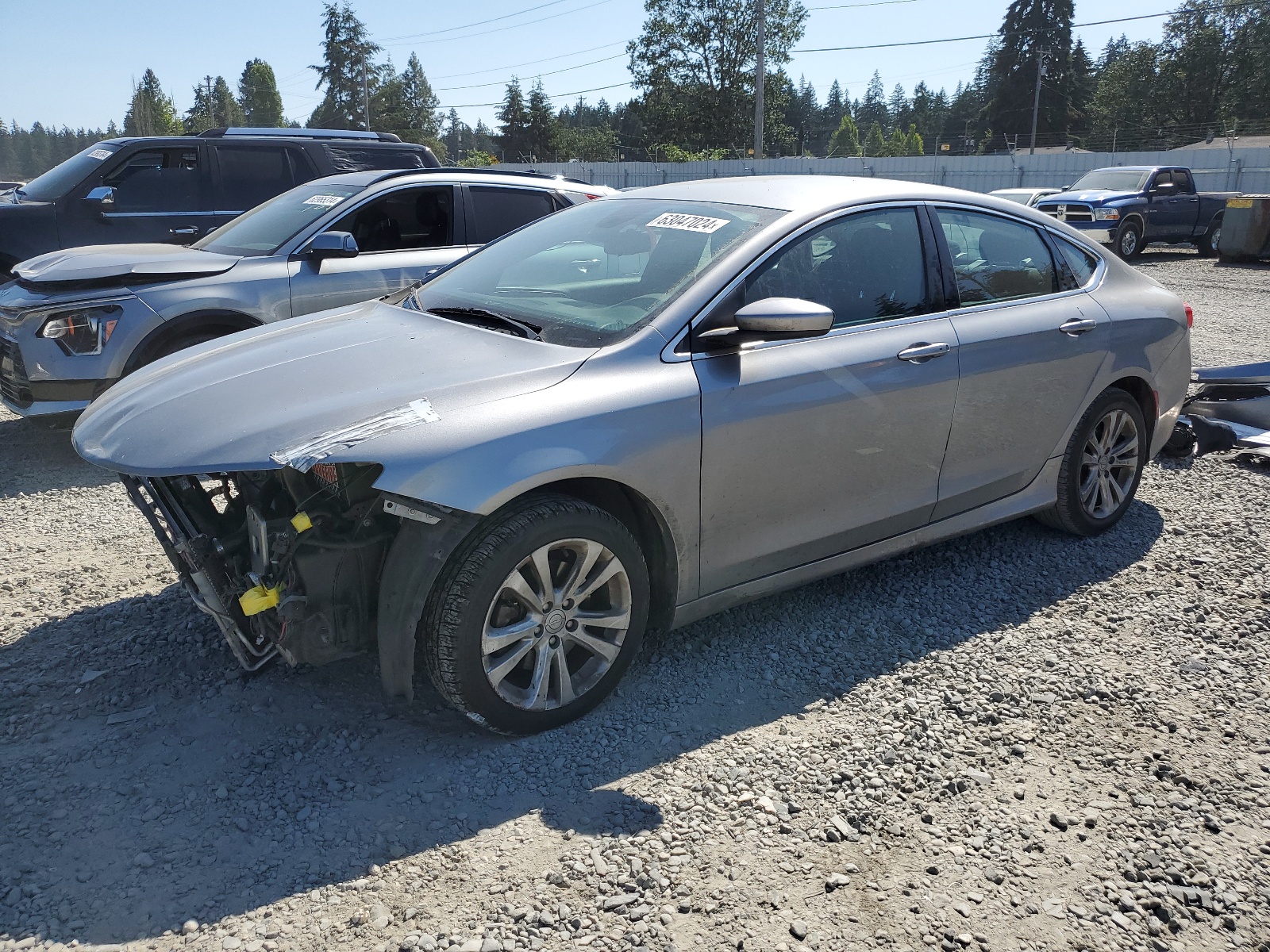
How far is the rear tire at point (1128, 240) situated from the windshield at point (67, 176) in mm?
18244

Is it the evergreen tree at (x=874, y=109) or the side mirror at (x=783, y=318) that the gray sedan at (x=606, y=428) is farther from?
the evergreen tree at (x=874, y=109)

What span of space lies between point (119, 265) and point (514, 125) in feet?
279

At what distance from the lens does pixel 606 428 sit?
3.03 meters

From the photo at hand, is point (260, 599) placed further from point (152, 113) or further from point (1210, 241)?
point (152, 113)

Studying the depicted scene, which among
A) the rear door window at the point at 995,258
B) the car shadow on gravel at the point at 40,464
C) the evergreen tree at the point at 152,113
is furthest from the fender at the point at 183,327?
the evergreen tree at the point at 152,113

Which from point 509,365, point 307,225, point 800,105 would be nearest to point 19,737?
point 509,365

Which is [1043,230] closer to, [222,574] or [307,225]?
[222,574]

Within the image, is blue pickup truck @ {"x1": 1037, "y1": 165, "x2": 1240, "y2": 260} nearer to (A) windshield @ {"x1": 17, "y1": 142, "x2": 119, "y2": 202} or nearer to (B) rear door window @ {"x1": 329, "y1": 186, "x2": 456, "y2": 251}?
(B) rear door window @ {"x1": 329, "y1": 186, "x2": 456, "y2": 251}

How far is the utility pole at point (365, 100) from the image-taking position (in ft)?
255

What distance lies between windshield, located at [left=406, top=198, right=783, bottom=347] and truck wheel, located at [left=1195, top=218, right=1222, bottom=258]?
21.0m

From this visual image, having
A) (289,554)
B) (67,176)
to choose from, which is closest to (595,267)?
(289,554)

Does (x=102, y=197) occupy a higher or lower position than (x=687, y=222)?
higher

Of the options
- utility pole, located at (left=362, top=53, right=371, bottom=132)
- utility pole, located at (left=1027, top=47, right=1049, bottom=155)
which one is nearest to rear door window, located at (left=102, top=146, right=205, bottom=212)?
utility pole, located at (left=362, top=53, right=371, bottom=132)

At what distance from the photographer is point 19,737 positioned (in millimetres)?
3123
